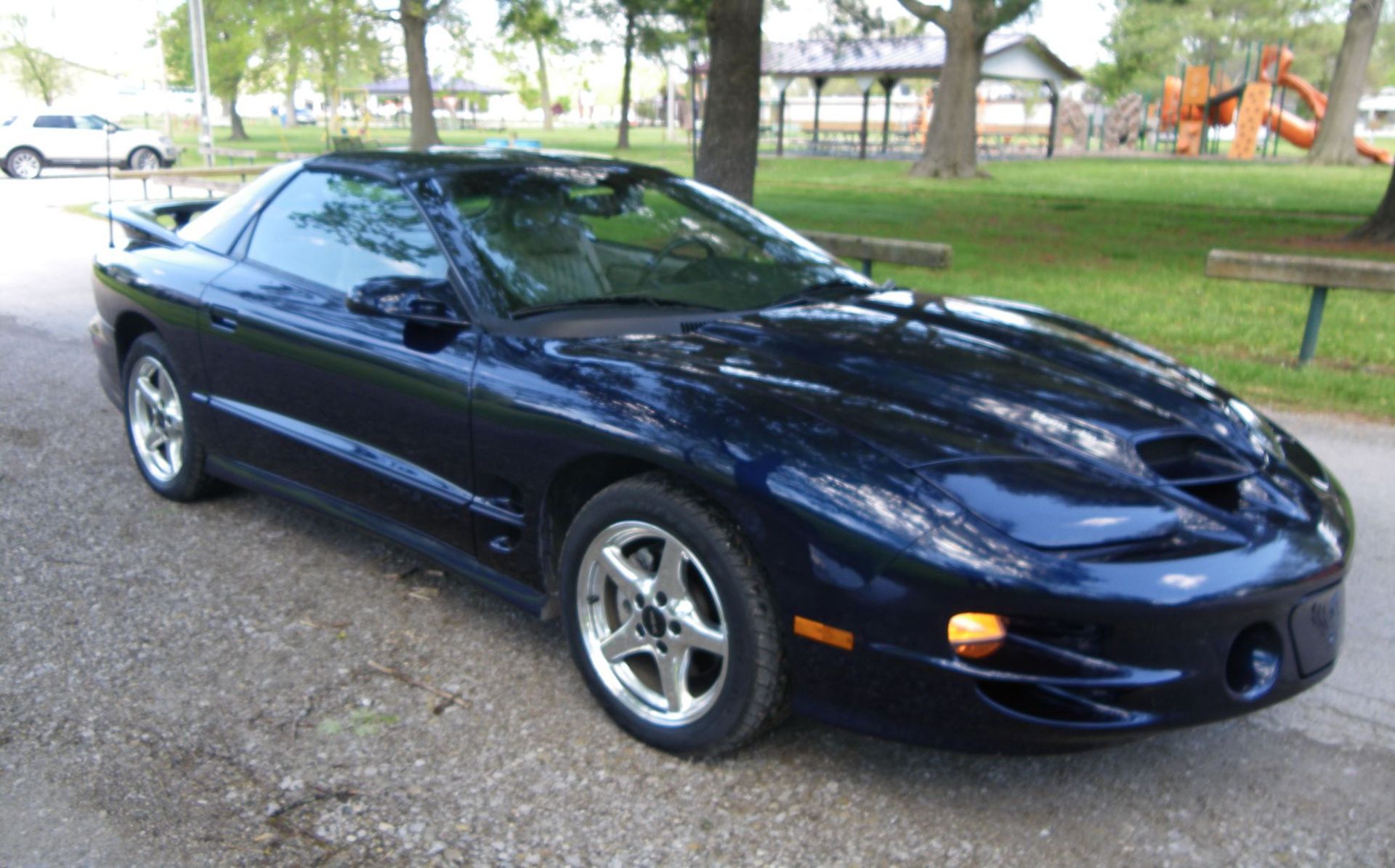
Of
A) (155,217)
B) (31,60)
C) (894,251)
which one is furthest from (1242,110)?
(31,60)

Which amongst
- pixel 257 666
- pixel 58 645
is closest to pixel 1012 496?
pixel 257 666

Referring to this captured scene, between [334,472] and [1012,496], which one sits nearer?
[1012,496]

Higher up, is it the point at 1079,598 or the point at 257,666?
the point at 1079,598

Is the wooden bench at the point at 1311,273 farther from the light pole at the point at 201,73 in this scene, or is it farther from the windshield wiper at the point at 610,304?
the light pole at the point at 201,73

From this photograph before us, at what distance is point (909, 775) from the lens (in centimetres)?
297

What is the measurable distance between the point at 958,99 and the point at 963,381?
86.5ft

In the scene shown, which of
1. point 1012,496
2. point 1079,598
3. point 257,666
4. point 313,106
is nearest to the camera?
point 1079,598

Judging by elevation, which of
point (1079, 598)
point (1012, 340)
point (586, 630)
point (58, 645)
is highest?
point (1012, 340)

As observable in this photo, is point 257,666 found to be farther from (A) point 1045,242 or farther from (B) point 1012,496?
(A) point 1045,242

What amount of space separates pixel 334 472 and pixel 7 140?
2783 cm

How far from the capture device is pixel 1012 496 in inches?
103

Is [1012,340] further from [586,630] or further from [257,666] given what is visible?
[257,666]

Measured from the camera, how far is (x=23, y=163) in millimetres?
27328

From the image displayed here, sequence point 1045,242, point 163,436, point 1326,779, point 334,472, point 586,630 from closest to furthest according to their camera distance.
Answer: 1. point 1326,779
2. point 586,630
3. point 334,472
4. point 163,436
5. point 1045,242
